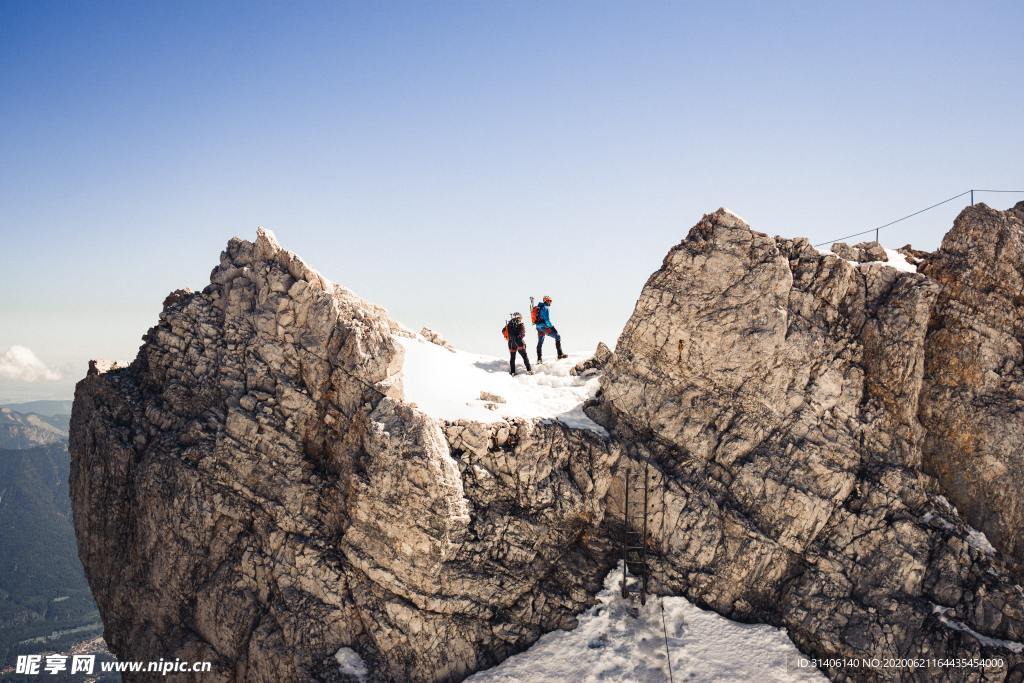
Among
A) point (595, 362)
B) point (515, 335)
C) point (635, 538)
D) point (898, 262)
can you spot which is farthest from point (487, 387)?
point (898, 262)

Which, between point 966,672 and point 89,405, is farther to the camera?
point 89,405

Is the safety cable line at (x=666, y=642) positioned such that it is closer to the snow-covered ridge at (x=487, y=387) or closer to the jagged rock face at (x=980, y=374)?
the snow-covered ridge at (x=487, y=387)

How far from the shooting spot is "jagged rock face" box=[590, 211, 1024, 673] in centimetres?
1864

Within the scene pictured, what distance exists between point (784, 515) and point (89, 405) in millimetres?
24185

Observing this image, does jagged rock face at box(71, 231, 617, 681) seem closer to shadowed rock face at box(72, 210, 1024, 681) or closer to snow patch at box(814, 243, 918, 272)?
shadowed rock face at box(72, 210, 1024, 681)

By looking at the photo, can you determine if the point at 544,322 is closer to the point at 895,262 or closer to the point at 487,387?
the point at 487,387

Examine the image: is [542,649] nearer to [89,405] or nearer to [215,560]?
[215,560]

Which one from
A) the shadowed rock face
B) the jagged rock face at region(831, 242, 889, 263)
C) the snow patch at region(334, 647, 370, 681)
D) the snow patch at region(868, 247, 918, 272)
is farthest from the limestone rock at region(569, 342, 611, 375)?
the snow patch at region(334, 647, 370, 681)

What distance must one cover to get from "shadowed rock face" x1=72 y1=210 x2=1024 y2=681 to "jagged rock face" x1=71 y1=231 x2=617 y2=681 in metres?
0.07

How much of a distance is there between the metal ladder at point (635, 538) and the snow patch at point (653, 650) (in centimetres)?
52

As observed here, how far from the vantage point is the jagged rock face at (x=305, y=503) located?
1870 centimetres

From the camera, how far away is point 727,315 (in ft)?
71.3

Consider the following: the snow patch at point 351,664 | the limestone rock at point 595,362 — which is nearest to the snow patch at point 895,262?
the limestone rock at point 595,362

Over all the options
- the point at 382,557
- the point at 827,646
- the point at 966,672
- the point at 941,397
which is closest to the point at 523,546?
the point at 382,557
